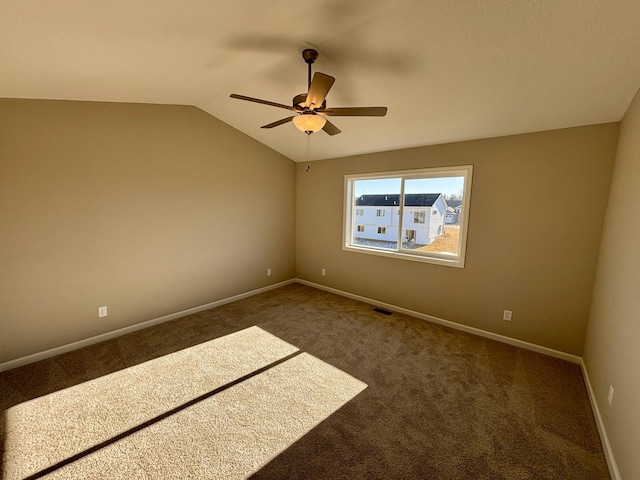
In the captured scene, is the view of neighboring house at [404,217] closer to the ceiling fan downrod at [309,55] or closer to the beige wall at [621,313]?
the beige wall at [621,313]

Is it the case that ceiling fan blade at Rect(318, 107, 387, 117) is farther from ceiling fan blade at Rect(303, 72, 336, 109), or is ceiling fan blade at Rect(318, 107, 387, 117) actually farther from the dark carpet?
the dark carpet

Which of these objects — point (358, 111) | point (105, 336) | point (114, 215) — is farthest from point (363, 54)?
point (105, 336)

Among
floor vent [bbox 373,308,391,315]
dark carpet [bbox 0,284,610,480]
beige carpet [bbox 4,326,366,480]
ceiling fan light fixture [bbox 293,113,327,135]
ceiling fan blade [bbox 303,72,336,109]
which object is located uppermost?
ceiling fan blade [bbox 303,72,336,109]

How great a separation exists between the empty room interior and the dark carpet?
20 millimetres

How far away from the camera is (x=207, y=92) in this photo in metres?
2.87

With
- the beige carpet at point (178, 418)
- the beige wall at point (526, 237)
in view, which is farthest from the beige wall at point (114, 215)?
the beige wall at point (526, 237)

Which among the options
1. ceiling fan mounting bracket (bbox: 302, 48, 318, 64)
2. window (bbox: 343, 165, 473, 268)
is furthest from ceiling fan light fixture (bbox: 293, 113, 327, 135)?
window (bbox: 343, 165, 473, 268)

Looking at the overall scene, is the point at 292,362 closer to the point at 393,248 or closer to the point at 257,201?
the point at 393,248

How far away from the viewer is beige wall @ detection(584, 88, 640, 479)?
4.65 ft

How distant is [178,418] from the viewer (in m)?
1.87

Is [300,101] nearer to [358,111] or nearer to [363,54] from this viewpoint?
[358,111]

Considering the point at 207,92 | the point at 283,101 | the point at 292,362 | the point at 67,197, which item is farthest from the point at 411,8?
the point at 67,197

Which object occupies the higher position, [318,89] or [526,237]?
[318,89]

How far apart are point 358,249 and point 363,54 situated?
8.87ft
